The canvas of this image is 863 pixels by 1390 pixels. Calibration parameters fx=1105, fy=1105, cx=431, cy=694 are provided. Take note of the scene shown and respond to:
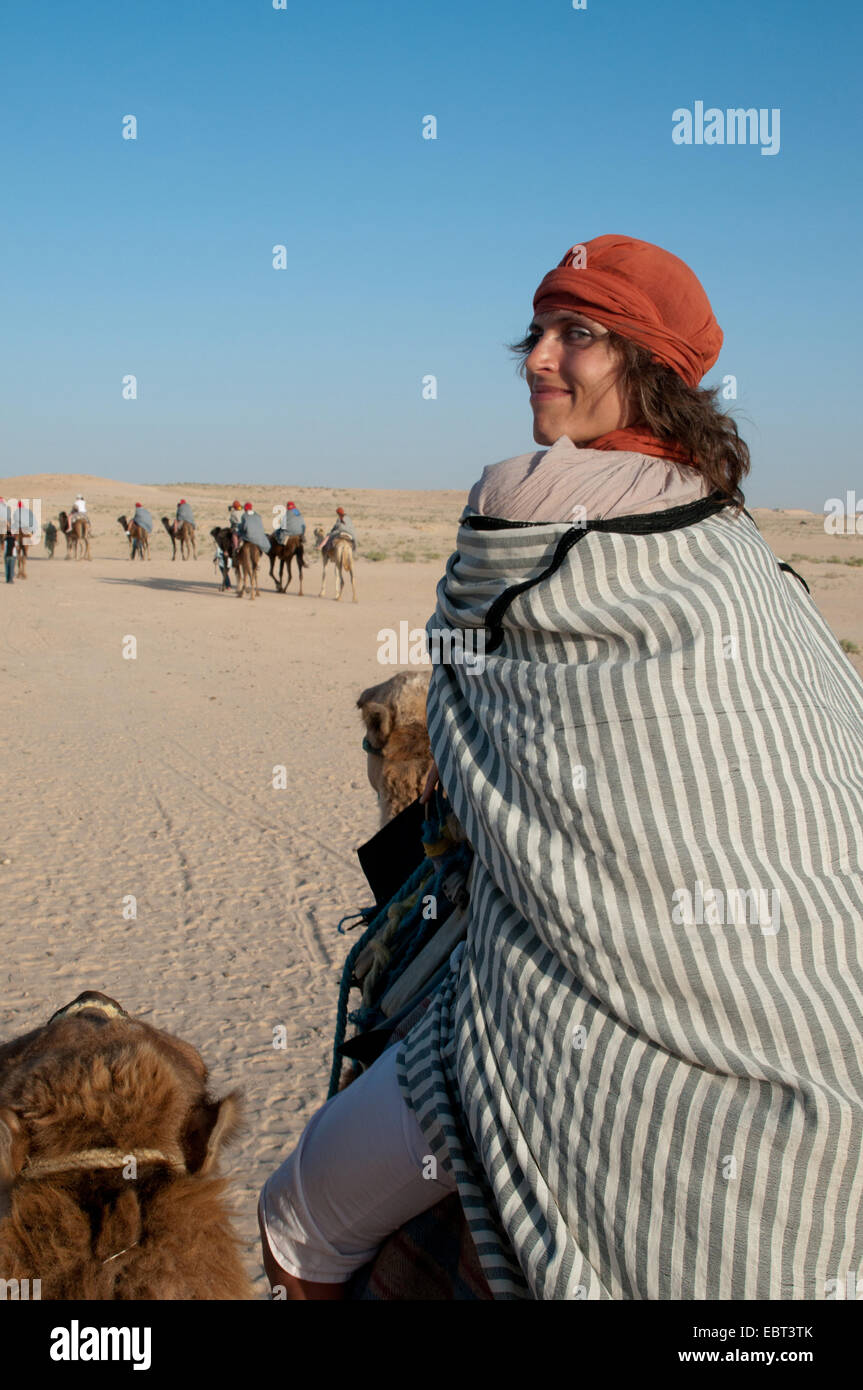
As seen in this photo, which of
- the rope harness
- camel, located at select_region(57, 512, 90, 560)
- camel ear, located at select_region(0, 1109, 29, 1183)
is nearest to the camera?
camel ear, located at select_region(0, 1109, 29, 1183)

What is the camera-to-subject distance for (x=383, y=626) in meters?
21.0

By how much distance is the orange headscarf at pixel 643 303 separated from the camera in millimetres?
1943

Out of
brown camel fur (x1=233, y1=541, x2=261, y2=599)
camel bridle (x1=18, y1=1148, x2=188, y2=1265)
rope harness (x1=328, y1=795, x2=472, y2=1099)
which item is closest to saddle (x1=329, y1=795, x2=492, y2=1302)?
rope harness (x1=328, y1=795, x2=472, y2=1099)

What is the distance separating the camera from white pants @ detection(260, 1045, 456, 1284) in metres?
1.81

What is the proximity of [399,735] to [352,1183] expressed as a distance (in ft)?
5.45

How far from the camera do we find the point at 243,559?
2472 centimetres

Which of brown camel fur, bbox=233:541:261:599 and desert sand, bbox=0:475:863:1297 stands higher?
brown camel fur, bbox=233:541:261:599

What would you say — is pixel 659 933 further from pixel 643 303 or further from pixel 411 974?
pixel 643 303

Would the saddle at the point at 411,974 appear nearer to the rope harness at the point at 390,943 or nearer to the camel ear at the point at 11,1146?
the rope harness at the point at 390,943

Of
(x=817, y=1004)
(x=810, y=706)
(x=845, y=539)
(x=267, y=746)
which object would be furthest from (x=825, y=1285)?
(x=845, y=539)

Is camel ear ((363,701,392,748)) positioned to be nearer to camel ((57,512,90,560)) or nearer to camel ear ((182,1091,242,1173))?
camel ear ((182,1091,242,1173))

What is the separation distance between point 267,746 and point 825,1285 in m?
9.71

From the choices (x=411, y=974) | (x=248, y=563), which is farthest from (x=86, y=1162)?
(x=248, y=563)

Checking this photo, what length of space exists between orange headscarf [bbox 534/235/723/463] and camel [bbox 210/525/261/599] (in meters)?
22.9
